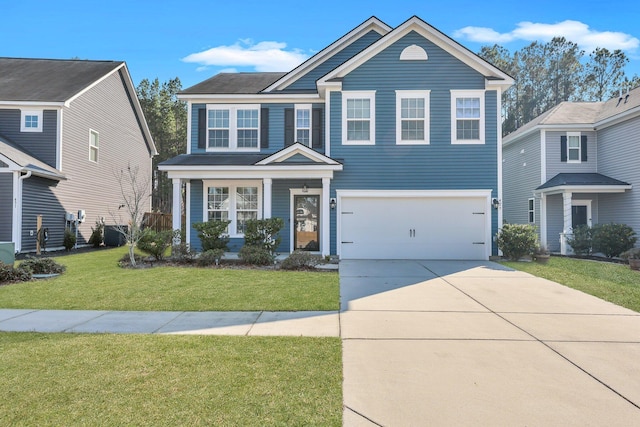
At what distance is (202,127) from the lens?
14.2 metres

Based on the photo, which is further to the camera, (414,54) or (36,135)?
(36,135)

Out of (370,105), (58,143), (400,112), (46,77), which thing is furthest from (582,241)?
(46,77)

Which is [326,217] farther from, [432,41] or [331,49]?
[432,41]

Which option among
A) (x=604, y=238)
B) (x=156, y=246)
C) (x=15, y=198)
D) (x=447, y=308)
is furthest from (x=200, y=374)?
(x=604, y=238)

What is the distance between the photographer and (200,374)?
141 inches

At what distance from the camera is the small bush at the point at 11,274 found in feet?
27.4

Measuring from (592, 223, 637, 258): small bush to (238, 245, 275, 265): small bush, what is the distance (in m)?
11.8

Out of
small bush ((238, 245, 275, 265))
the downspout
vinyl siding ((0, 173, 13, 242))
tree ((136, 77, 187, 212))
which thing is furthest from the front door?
tree ((136, 77, 187, 212))

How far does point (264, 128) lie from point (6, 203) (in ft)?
30.3

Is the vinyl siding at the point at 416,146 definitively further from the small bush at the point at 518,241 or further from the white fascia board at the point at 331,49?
the white fascia board at the point at 331,49

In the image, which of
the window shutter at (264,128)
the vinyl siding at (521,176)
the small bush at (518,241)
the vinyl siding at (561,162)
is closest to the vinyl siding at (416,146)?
the small bush at (518,241)

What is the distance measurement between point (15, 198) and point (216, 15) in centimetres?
925

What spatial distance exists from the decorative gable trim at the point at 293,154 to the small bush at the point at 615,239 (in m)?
9.98

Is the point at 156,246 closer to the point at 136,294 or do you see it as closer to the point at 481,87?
the point at 136,294
